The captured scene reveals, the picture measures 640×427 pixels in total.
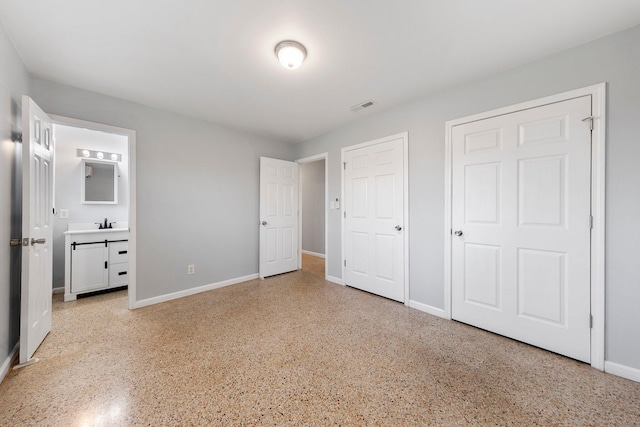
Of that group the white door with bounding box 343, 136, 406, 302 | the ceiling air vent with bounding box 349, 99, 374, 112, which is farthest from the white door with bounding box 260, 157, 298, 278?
the ceiling air vent with bounding box 349, 99, 374, 112

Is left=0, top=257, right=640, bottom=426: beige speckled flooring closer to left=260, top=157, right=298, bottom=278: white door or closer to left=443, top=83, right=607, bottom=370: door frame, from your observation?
left=443, top=83, right=607, bottom=370: door frame

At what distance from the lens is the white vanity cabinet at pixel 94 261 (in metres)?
3.09

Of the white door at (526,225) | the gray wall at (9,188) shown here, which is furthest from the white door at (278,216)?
the white door at (526,225)

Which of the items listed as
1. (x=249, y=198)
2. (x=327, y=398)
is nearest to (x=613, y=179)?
(x=327, y=398)

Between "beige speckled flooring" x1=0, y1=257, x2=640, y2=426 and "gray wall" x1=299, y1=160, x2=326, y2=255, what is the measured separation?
3.48 m

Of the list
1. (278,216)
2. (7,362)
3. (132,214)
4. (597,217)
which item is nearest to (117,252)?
(132,214)

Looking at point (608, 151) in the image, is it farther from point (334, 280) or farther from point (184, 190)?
point (184, 190)

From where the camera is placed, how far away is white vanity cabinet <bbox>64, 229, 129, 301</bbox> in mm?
3092

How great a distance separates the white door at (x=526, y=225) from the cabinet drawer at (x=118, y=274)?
4386mm

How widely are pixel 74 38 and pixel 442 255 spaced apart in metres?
3.75

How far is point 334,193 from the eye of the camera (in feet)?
12.5

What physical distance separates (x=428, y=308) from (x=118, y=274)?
422 cm

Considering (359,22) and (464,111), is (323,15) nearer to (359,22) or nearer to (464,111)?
(359,22)

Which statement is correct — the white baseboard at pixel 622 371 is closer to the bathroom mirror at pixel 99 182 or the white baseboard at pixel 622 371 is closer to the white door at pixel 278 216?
the white door at pixel 278 216
